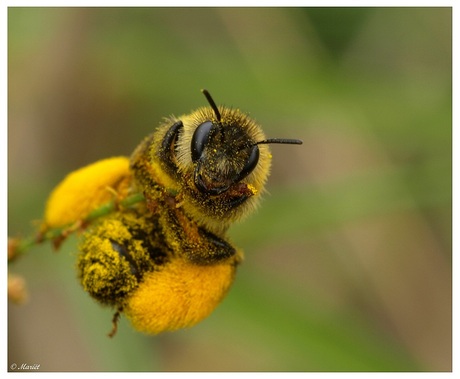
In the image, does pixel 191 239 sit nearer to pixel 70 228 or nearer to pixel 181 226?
pixel 181 226

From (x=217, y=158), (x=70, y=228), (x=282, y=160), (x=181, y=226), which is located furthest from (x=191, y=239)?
(x=282, y=160)

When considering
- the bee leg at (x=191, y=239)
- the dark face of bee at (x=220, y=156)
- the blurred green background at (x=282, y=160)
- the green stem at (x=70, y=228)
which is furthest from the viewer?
the blurred green background at (x=282, y=160)

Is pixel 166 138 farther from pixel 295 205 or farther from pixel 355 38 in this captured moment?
pixel 355 38

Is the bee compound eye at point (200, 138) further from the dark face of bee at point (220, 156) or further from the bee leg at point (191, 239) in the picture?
the bee leg at point (191, 239)

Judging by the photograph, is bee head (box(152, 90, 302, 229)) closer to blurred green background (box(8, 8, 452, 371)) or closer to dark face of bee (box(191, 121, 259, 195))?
dark face of bee (box(191, 121, 259, 195))

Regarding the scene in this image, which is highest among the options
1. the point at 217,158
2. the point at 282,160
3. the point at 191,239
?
the point at 282,160

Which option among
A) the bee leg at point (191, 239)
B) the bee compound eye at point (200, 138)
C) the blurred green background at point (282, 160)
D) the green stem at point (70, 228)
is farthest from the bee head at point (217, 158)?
the blurred green background at point (282, 160)

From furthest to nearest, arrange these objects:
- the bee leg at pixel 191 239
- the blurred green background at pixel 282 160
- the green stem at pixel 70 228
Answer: the blurred green background at pixel 282 160
the green stem at pixel 70 228
the bee leg at pixel 191 239
